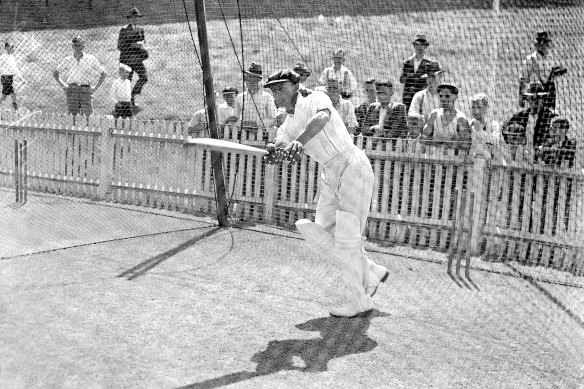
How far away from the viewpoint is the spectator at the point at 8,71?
12875mm

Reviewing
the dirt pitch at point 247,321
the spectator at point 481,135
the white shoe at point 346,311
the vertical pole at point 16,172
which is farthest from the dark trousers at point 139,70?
the white shoe at point 346,311

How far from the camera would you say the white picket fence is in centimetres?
942

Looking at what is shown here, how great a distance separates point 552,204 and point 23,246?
19.6 feet

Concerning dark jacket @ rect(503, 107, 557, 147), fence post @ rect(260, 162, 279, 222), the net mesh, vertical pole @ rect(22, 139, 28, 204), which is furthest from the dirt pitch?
dark jacket @ rect(503, 107, 557, 147)

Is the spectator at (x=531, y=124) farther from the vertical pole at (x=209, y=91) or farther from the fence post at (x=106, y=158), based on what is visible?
the fence post at (x=106, y=158)

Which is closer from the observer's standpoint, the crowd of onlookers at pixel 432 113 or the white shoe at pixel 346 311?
the white shoe at pixel 346 311

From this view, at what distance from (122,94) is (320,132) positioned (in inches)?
286

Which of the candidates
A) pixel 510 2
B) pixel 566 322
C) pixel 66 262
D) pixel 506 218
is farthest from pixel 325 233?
pixel 510 2

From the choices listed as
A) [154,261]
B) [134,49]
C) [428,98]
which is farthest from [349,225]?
[134,49]

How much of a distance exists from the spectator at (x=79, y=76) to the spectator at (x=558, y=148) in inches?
266

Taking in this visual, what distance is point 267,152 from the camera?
21.3 ft

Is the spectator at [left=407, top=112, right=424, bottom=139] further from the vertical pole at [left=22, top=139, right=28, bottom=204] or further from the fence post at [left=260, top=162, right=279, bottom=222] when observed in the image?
the vertical pole at [left=22, top=139, right=28, bottom=204]

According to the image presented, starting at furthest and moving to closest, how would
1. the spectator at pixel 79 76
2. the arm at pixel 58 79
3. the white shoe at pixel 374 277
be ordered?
the spectator at pixel 79 76, the arm at pixel 58 79, the white shoe at pixel 374 277

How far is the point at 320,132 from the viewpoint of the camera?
265 inches
